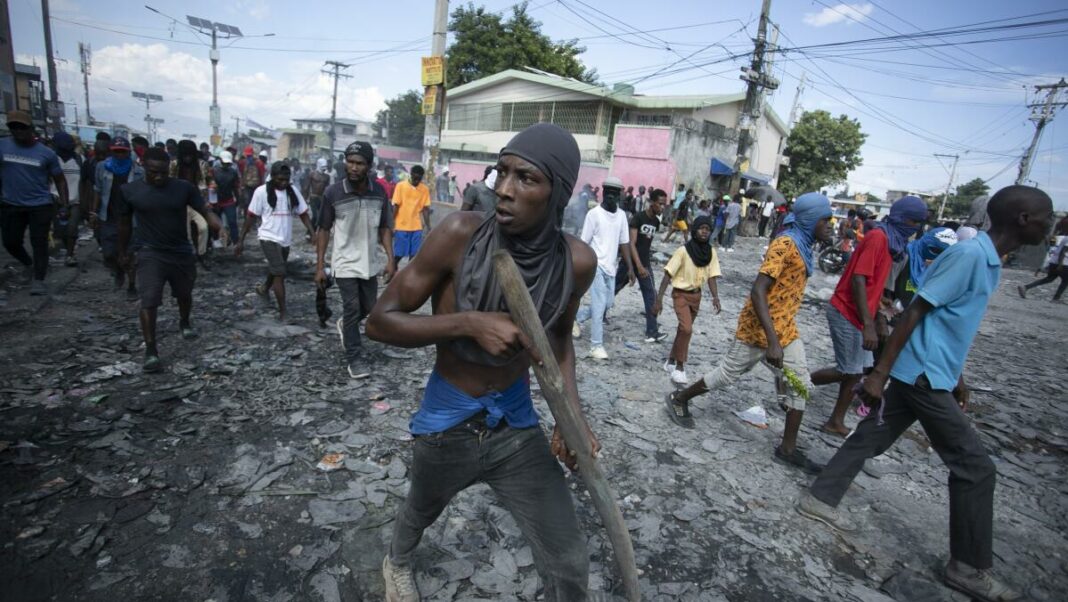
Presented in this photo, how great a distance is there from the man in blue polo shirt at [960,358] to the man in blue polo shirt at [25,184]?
8.47m

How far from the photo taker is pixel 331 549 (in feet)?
8.60

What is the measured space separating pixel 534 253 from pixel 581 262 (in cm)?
26

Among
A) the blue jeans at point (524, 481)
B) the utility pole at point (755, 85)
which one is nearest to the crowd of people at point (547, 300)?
the blue jeans at point (524, 481)

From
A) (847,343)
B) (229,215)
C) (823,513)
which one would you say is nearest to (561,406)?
(823,513)

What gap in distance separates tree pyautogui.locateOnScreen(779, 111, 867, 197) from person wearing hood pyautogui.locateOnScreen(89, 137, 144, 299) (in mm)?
36412

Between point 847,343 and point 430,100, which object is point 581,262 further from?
point 430,100

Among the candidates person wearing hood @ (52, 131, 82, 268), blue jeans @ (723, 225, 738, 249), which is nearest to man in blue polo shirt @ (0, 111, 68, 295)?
person wearing hood @ (52, 131, 82, 268)

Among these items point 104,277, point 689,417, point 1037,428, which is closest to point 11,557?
point 689,417

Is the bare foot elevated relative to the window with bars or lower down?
lower down

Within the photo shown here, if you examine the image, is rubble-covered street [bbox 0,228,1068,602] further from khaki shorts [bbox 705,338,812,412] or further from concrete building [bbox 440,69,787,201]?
concrete building [bbox 440,69,787,201]

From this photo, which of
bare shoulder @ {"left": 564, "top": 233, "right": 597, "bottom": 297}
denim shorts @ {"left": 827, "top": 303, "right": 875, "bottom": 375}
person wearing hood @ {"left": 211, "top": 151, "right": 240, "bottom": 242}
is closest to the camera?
bare shoulder @ {"left": 564, "top": 233, "right": 597, "bottom": 297}

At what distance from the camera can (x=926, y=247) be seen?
177 inches

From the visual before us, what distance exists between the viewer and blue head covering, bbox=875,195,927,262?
174 inches

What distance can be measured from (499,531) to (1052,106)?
40547mm
